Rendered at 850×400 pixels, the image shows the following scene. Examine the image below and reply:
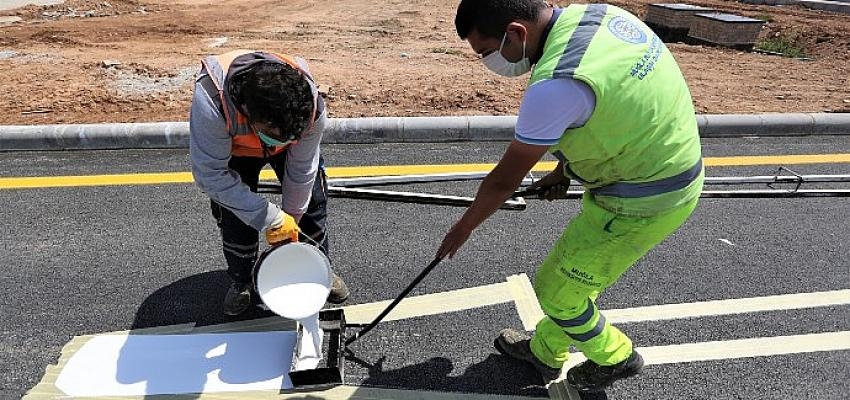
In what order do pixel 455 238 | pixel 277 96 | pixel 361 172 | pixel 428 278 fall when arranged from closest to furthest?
pixel 277 96, pixel 455 238, pixel 428 278, pixel 361 172

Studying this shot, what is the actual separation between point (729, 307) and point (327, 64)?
20.0 ft

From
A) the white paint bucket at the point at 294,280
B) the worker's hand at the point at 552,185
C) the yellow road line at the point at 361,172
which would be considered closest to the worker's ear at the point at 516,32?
the worker's hand at the point at 552,185

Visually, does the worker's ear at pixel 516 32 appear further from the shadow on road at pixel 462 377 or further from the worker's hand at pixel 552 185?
the shadow on road at pixel 462 377

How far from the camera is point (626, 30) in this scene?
1.78 metres

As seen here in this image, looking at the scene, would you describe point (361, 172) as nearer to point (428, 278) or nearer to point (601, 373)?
point (428, 278)

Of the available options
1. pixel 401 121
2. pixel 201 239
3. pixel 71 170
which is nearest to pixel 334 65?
pixel 401 121

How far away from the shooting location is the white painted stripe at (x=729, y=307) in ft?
9.84

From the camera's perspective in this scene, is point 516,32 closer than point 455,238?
Yes

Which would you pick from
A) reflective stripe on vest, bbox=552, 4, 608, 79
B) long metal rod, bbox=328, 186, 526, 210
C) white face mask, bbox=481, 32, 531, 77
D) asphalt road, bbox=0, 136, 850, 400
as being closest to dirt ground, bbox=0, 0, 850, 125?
asphalt road, bbox=0, 136, 850, 400

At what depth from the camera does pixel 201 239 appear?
11.7 feet

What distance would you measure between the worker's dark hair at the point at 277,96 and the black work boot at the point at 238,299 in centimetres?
118

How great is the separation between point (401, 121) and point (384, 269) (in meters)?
2.15

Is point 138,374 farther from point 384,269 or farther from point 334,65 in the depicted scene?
point 334,65

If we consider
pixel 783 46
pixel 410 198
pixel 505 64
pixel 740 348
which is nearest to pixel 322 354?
pixel 410 198
